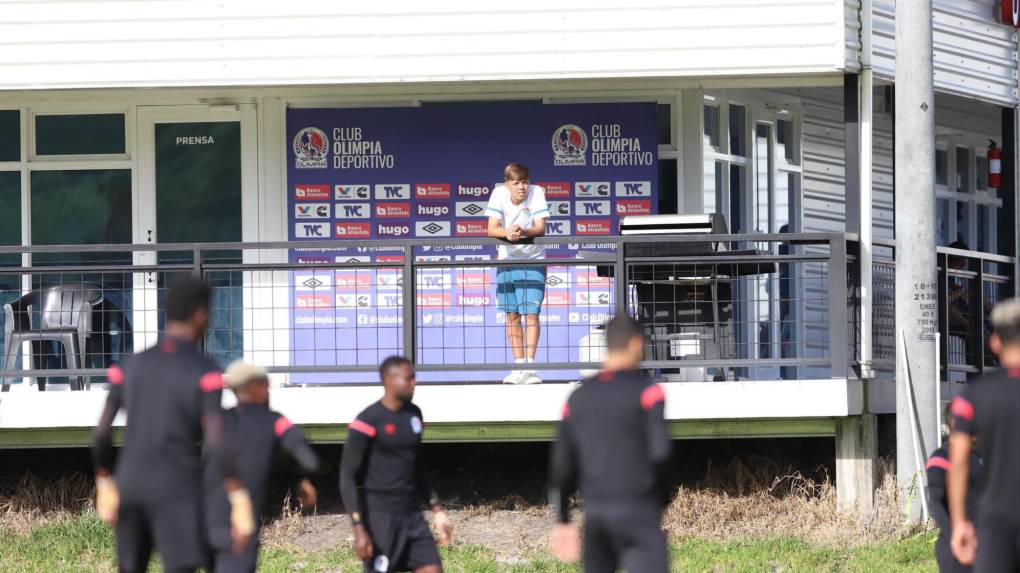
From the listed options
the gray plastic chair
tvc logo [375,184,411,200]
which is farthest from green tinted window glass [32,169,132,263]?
tvc logo [375,184,411,200]

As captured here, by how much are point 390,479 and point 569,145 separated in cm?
636

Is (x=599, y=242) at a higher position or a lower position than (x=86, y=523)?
higher

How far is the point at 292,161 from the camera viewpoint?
45.8 feet

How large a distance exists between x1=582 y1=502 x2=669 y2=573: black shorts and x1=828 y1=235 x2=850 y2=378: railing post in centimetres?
568

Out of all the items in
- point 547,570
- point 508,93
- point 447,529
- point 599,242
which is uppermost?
point 508,93

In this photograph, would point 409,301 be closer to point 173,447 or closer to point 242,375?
point 242,375

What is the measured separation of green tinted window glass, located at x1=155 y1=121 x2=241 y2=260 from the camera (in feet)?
45.9

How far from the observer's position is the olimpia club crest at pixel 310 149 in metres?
14.0


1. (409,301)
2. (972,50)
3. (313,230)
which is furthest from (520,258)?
(972,50)

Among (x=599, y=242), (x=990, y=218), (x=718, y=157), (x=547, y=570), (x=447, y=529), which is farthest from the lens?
(x=990, y=218)

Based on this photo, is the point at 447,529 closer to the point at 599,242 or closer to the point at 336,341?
the point at 599,242

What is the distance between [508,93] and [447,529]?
6571 millimetres

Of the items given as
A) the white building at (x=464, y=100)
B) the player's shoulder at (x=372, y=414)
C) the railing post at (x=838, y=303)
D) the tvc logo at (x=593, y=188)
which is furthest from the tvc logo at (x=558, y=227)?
the player's shoulder at (x=372, y=414)

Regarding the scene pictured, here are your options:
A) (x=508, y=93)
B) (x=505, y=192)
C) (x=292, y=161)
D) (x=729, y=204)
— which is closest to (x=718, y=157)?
(x=729, y=204)
